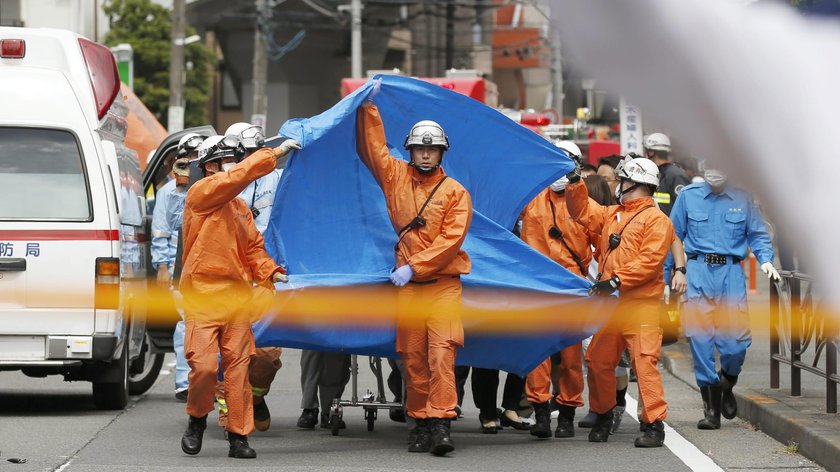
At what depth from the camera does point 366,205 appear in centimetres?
1087

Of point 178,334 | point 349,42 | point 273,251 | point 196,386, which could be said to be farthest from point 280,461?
point 349,42

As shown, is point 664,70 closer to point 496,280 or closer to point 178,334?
point 496,280

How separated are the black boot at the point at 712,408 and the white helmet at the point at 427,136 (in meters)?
2.74

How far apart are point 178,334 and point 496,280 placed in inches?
129

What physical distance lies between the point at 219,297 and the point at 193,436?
2.85 feet

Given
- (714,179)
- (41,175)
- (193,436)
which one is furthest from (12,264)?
(714,179)

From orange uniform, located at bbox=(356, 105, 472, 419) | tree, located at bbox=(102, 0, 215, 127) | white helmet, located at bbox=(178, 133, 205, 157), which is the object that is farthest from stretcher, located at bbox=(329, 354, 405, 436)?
tree, located at bbox=(102, 0, 215, 127)

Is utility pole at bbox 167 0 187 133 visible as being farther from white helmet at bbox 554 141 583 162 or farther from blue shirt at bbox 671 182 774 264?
blue shirt at bbox 671 182 774 264

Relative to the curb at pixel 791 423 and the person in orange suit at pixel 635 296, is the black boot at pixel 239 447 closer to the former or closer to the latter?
the person in orange suit at pixel 635 296

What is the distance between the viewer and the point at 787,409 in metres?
10.7

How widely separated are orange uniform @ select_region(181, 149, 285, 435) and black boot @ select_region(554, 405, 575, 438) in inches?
90.8

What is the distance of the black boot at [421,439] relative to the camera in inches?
388

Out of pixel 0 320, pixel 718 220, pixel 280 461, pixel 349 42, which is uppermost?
pixel 349 42

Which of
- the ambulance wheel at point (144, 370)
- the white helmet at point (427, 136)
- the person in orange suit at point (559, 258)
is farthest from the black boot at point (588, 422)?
the ambulance wheel at point (144, 370)
